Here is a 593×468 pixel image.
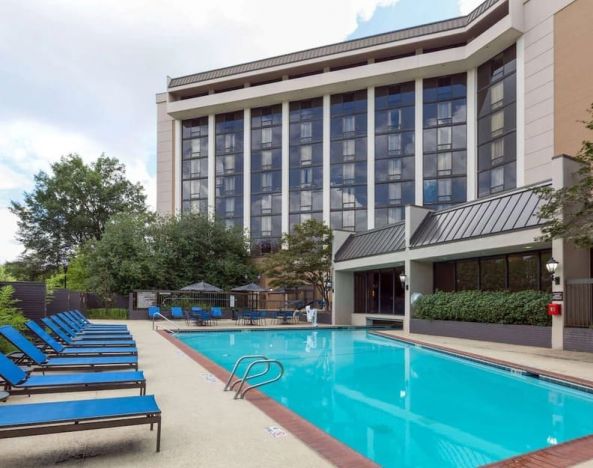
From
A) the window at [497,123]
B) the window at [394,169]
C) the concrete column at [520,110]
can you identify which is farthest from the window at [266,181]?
the concrete column at [520,110]

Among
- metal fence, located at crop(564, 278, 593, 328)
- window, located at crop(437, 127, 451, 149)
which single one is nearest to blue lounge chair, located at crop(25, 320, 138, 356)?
metal fence, located at crop(564, 278, 593, 328)

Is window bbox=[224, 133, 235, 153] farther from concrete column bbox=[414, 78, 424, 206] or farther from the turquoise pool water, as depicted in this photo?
the turquoise pool water

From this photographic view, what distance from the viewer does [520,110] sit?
33156 mm

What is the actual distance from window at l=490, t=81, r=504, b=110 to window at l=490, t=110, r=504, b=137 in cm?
67

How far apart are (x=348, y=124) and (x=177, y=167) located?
722 inches

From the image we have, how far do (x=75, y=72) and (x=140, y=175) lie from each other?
32727 mm

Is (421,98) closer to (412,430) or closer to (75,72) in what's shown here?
(75,72)

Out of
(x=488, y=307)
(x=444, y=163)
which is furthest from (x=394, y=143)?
(x=488, y=307)

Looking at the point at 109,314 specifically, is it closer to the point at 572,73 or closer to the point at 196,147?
the point at 196,147

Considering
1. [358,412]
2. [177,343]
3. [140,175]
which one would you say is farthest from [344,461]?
[140,175]

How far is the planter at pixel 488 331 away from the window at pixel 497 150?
2087 centimetres

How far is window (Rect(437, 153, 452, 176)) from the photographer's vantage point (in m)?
38.5

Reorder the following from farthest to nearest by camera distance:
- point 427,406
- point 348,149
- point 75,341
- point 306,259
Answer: point 348,149 → point 306,259 → point 75,341 → point 427,406

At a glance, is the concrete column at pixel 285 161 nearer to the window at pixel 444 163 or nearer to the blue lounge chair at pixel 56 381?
the window at pixel 444 163
